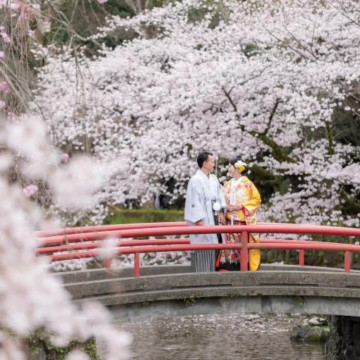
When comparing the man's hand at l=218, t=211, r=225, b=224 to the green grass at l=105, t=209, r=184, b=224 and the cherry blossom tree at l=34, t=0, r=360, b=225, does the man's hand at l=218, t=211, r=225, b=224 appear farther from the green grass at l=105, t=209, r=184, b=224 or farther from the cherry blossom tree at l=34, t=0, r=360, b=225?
the green grass at l=105, t=209, r=184, b=224

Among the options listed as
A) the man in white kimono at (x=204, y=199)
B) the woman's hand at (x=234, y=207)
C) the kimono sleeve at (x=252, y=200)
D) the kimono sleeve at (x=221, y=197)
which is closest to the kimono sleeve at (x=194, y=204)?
the man in white kimono at (x=204, y=199)

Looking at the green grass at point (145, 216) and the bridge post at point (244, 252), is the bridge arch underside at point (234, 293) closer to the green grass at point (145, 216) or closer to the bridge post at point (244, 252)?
the bridge post at point (244, 252)

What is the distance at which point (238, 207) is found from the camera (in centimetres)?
1016

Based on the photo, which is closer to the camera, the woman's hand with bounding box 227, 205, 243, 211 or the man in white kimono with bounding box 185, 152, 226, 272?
the man in white kimono with bounding box 185, 152, 226, 272

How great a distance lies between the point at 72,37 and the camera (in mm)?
6129

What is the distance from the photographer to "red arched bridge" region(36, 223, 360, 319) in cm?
948

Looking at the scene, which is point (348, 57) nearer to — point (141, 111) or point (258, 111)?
point (258, 111)

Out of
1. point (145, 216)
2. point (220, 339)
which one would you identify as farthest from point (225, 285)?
point (145, 216)

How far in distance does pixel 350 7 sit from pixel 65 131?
5684 mm

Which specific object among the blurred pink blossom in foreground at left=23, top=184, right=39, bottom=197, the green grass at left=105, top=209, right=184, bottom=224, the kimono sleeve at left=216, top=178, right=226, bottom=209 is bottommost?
the green grass at left=105, top=209, right=184, bottom=224

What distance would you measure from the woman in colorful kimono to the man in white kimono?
0.13m

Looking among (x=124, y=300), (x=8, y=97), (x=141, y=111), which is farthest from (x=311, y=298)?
(x=141, y=111)

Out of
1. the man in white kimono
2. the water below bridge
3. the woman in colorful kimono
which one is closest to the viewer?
the man in white kimono

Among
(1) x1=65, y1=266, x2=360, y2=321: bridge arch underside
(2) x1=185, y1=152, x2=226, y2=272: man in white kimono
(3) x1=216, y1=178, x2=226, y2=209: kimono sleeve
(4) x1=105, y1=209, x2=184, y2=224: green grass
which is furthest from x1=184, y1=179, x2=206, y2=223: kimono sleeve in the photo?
(4) x1=105, y1=209, x2=184, y2=224: green grass
